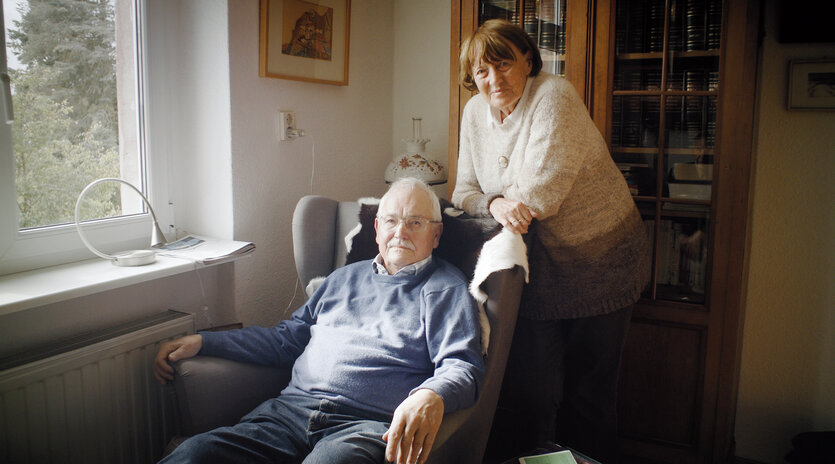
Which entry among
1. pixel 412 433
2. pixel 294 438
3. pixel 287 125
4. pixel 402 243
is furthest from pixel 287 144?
pixel 412 433

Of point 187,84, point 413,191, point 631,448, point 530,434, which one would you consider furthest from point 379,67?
point 631,448

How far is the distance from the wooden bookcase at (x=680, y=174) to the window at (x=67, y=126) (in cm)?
141

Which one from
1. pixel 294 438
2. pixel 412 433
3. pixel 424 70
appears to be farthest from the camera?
pixel 424 70

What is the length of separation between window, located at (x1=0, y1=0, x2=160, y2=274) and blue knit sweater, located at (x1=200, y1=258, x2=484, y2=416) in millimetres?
557

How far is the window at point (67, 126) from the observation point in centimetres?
155

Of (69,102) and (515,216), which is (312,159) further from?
(515,216)

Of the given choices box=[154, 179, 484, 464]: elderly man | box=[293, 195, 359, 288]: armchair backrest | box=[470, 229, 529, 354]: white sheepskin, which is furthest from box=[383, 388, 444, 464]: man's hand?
box=[293, 195, 359, 288]: armchair backrest

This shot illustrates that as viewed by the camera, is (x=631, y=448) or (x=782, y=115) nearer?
(x=782, y=115)

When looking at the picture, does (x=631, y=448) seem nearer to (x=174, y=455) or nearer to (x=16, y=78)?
(x=174, y=455)

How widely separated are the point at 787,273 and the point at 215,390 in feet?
6.38

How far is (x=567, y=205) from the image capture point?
1.63 m

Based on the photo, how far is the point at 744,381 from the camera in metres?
2.20

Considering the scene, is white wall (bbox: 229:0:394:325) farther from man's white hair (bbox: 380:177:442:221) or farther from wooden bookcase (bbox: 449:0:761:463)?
wooden bookcase (bbox: 449:0:761:463)

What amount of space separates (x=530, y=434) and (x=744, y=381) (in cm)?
96
